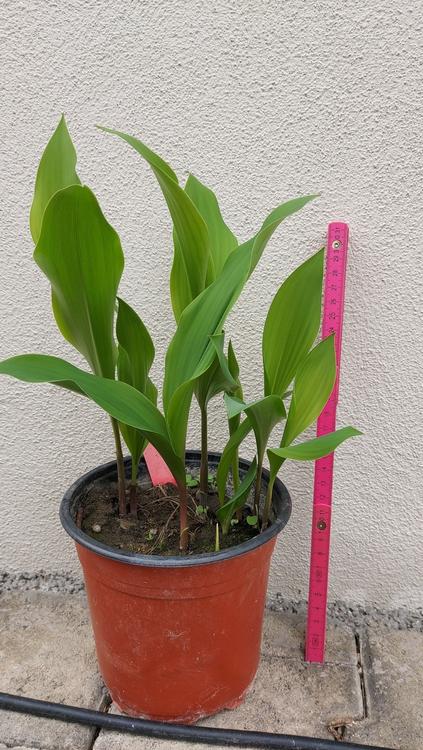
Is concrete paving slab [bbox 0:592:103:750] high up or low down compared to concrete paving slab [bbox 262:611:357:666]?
up

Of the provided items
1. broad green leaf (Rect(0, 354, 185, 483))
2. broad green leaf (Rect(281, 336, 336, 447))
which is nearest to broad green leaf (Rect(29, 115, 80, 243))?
broad green leaf (Rect(0, 354, 185, 483))

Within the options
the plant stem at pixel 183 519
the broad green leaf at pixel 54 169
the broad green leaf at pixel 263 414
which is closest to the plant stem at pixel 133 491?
the plant stem at pixel 183 519

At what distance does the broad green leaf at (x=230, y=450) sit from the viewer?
92 cm

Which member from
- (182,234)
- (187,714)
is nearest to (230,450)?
(182,234)

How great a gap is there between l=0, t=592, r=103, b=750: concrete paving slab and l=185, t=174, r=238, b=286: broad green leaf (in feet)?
2.58

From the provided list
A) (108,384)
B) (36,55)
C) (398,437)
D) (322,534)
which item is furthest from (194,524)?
(36,55)

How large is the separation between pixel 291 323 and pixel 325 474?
1.08 ft

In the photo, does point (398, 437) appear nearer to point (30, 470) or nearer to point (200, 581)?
point (200, 581)

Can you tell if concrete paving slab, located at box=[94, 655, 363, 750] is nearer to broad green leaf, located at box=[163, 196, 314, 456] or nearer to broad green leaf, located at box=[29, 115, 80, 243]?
broad green leaf, located at box=[163, 196, 314, 456]

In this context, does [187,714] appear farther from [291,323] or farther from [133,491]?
A: [291,323]

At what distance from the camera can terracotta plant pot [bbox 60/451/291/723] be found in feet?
2.88

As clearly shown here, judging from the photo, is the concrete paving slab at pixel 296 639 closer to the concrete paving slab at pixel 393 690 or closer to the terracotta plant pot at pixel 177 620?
the concrete paving slab at pixel 393 690

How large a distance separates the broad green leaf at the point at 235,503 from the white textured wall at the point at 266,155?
0.25 meters

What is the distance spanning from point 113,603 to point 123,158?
0.79m
